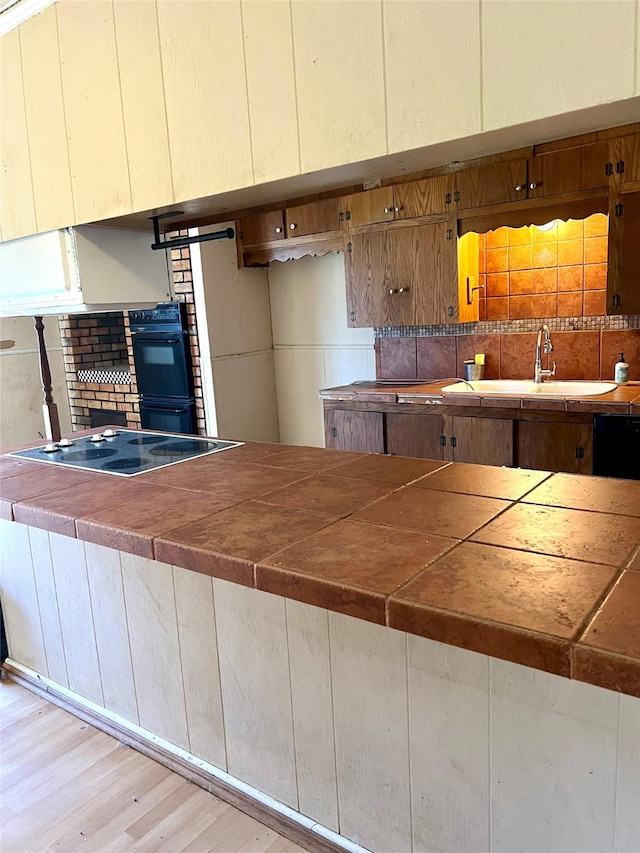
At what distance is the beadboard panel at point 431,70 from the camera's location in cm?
103

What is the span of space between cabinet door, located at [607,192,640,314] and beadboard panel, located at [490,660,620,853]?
224cm

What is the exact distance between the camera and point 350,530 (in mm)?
1332

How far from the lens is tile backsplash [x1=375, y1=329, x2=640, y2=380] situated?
334 centimetres

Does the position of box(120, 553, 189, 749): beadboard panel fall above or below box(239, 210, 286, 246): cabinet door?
below

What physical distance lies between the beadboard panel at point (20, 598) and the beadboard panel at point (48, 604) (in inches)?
1.3

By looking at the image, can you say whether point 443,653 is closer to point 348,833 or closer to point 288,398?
point 348,833

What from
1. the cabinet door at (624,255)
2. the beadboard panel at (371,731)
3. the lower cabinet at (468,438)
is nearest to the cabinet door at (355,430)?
the lower cabinet at (468,438)

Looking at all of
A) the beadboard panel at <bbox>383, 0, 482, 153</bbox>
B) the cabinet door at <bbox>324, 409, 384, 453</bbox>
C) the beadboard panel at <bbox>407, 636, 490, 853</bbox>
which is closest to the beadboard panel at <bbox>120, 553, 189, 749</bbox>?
the beadboard panel at <bbox>407, 636, 490, 853</bbox>

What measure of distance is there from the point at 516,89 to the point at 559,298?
270 cm

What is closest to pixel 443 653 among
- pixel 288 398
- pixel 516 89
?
pixel 516 89

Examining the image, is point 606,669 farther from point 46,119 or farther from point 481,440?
point 481,440

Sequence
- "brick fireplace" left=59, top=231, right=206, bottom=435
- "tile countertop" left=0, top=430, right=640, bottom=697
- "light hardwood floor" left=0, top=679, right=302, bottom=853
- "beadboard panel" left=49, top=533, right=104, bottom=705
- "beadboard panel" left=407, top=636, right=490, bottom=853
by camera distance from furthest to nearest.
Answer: "brick fireplace" left=59, top=231, right=206, bottom=435, "beadboard panel" left=49, top=533, right=104, bottom=705, "light hardwood floor" left=0, top=679, right=302, bottom=853, "beadboard panel" left=407, top=636, right=490, bottom=853, "tile countertop" left=0, top=430, right=640, bottom=697

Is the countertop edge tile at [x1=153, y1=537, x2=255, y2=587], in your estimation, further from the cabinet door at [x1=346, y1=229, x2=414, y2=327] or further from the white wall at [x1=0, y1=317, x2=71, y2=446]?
the white wall at [x1=0, y1=317, x2=71, y2=446]

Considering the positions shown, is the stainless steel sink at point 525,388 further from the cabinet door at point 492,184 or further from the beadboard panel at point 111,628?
the beadboard panel at point 111,628
